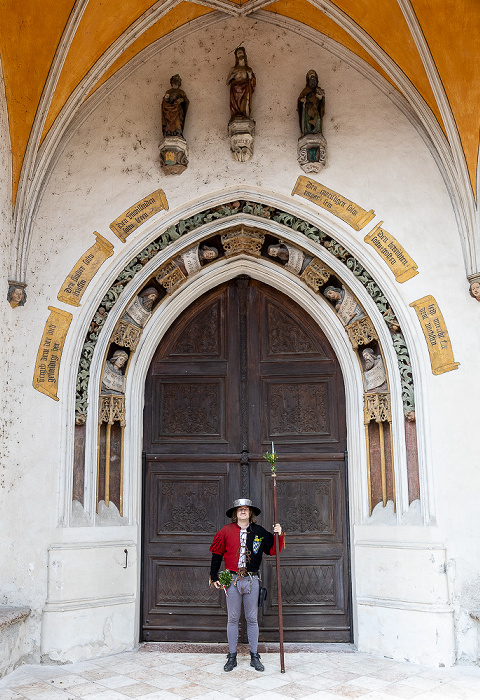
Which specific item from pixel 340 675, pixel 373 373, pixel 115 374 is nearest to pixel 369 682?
pixel 340 675

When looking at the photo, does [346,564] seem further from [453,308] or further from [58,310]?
[58,310]

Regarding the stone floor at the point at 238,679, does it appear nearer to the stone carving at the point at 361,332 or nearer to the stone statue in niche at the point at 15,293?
the stone carving at the point at 361,332

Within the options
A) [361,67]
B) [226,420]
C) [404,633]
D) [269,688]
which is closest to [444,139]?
[361,67]

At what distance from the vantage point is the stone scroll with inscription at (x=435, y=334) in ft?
19.1

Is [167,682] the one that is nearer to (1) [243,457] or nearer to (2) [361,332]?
(1) [243,457]

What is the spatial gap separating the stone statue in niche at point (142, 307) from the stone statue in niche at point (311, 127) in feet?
6.27

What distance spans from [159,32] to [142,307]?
2.69m

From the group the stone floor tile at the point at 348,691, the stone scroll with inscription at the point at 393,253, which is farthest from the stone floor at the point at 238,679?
the stone scroll with inscription at the point at 393,253

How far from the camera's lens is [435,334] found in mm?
5887

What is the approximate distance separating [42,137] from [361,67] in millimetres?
3110

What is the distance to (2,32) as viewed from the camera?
5.59m

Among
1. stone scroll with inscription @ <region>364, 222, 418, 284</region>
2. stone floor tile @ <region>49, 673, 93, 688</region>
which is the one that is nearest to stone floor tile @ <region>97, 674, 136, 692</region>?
stone floor tile @ <region>49, 673, 93, 688</region>

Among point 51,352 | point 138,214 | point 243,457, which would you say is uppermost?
point 138,214

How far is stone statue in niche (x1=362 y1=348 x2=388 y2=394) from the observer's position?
629cm
